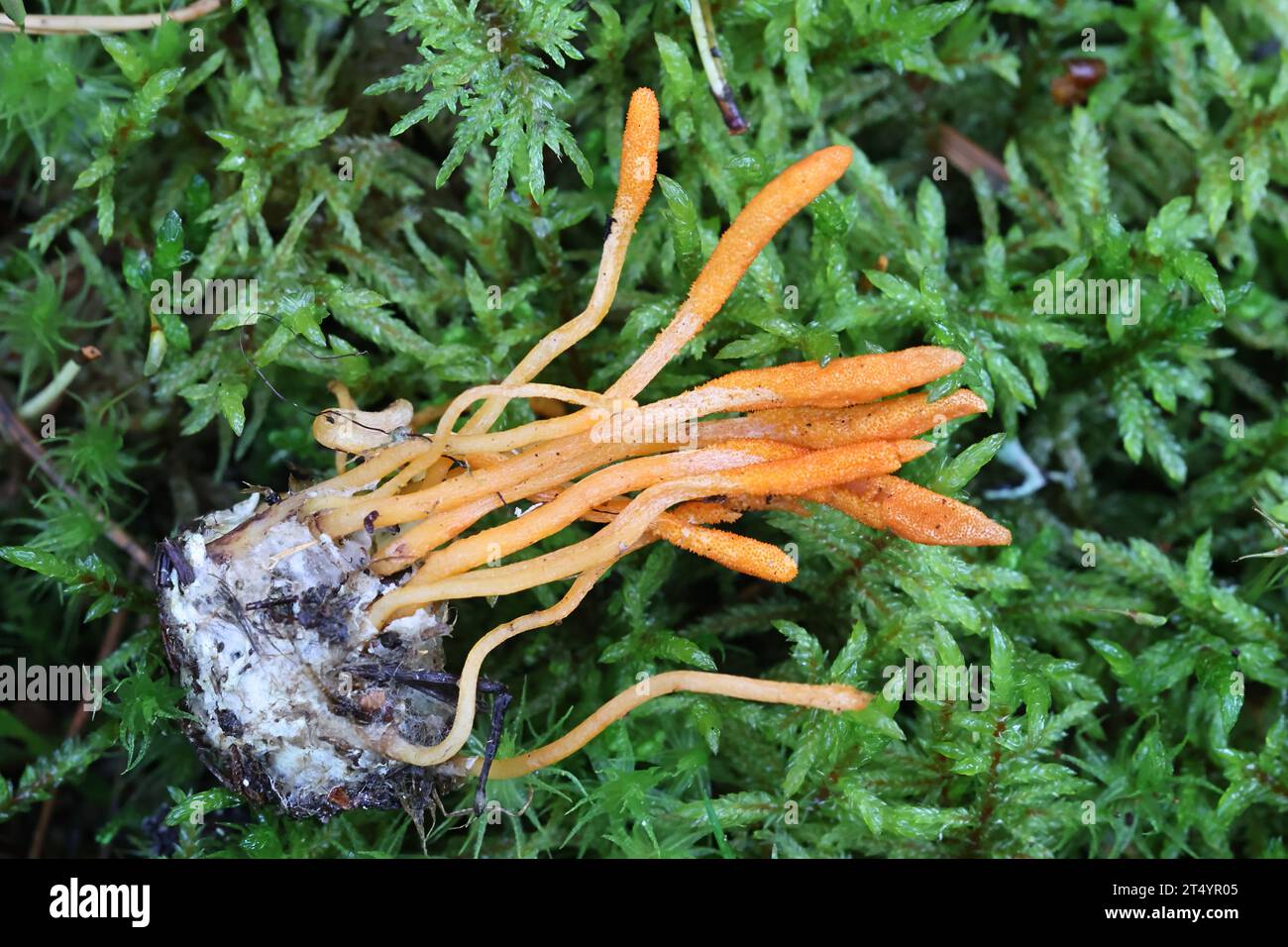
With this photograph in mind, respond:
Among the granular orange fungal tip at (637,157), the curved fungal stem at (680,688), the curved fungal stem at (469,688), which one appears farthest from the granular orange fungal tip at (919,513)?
the granular orange fungal tip at (637,157)

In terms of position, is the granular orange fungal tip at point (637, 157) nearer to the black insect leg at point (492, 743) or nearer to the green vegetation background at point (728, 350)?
the green vegetation background at point (728, 350)

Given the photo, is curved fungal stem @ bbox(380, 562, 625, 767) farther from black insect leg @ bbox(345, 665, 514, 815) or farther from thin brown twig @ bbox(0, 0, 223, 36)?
thin brown twig @ bbox(0, 0, 223, 36)

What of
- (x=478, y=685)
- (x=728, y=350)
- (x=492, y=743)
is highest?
(x=728, y=350)

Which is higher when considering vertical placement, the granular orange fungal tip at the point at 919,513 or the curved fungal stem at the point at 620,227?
the curved fungal stem at the point at 620,227

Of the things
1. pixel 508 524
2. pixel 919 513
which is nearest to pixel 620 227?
pixel 508 524

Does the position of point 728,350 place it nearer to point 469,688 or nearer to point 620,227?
point 620,227
